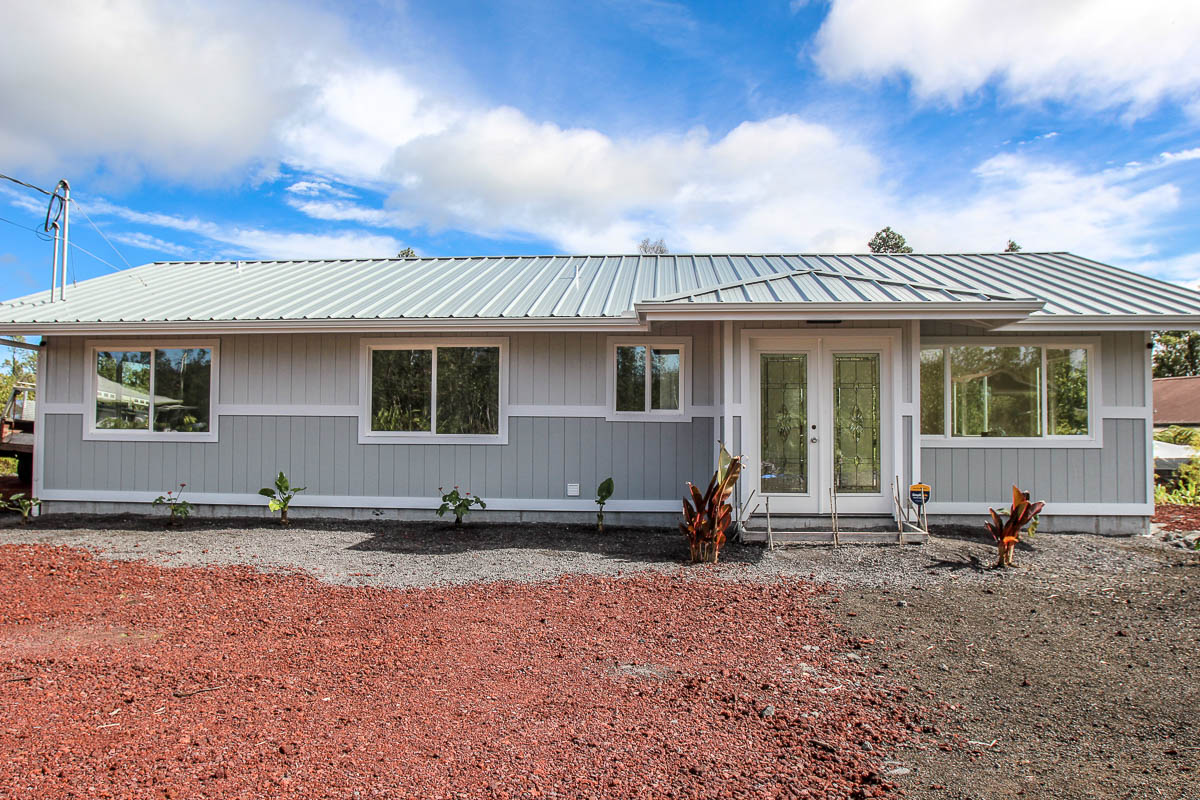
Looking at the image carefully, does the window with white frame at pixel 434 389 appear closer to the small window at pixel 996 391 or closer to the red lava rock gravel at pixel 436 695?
the red lava rock gravel at pixel 436 695

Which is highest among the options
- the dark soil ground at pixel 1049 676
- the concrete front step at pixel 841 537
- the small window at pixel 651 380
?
the small window at pixel 651 380

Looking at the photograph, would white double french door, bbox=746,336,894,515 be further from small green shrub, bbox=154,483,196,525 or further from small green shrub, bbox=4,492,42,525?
small green shrub, bbox=4,492,42,525

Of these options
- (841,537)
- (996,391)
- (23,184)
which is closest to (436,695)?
(841,537)

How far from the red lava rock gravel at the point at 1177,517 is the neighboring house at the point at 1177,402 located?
13.3 metres

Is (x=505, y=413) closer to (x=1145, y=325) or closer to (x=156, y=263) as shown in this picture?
(x=1145, y=325)

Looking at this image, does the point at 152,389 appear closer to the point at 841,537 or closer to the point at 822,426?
the point at 822,426

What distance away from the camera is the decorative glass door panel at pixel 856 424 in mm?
7160

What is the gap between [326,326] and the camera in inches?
315

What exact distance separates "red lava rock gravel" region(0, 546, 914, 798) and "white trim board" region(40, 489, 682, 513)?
2730 millimetres

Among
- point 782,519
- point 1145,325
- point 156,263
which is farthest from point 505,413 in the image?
point 156,263

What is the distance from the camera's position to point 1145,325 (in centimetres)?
739

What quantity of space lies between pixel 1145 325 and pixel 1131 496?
2.04 m

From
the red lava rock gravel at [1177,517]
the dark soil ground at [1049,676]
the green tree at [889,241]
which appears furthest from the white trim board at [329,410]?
the green tree at [889,241]

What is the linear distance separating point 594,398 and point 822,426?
8.92ft
